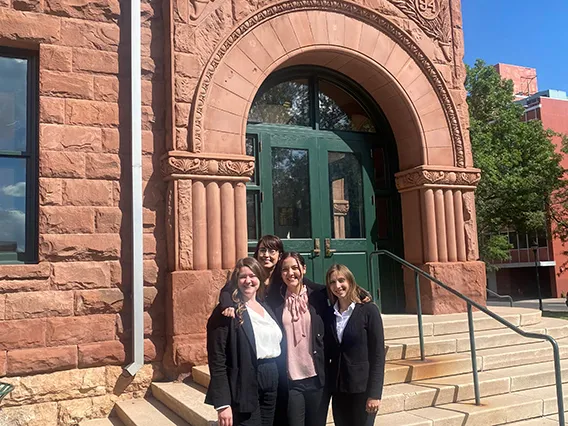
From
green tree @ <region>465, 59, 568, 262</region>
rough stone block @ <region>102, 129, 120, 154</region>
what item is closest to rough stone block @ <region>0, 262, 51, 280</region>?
rough stone block @ <region>102, 129, 120, 154</region>

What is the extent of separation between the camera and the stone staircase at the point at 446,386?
4832 millimetres

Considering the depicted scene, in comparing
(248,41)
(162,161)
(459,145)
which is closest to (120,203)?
(162,161)

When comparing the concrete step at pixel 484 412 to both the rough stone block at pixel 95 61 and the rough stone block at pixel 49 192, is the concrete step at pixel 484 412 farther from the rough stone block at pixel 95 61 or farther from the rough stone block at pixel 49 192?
the rough stone block at pixel 95 61

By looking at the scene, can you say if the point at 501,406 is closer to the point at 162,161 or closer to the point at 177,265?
the point at 177,265

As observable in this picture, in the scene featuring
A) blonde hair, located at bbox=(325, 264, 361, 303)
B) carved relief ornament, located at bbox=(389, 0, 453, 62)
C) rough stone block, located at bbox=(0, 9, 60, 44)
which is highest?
carved relief ornament, located at bbox=(389, 0, 453, 62)

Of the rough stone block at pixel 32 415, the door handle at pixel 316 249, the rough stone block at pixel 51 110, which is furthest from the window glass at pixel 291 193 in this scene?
the rough stone block at pixel 32 415

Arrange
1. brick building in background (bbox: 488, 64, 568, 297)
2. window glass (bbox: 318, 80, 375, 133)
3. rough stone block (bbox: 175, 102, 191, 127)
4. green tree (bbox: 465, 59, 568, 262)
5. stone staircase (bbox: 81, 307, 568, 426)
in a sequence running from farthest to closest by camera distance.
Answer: brick building in background (bbox: 488, 64, 568, 297) → green tree (bbox: 465, 59, 568, 262) → window glass (bbox: 318, 80, 375, 133) → rough stone block (bbox: 175, 102, 191, 127) → stone staircase (bbox: 81, 307, 568, 426)

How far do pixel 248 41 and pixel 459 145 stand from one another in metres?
3.44

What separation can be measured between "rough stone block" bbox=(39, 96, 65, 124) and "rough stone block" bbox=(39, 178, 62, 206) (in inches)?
25.4

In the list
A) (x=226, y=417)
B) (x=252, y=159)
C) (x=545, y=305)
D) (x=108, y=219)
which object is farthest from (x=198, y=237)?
(x=545, y=305)

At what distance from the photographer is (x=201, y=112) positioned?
6.29 m

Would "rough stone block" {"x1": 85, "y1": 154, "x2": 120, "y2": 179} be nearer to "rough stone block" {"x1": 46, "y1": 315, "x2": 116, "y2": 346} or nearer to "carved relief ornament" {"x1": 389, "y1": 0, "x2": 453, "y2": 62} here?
"rough stone block" {"x1": 46, "y1": 315, "x2": 116, "y2": 346}

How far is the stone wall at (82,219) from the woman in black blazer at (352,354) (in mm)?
2861

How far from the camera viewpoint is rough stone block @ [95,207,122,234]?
583cm
